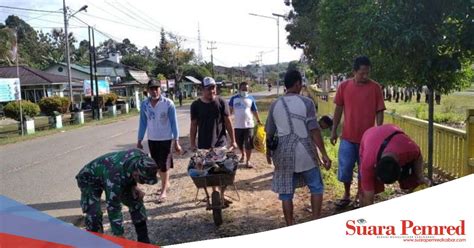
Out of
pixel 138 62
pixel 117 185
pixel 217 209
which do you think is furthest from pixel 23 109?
pixel 138 62

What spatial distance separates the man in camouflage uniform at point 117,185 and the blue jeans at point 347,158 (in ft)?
5.38

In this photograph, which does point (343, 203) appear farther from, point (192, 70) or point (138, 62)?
point (138, 62)

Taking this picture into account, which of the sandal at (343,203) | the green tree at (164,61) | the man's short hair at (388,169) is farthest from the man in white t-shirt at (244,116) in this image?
the green tree at (164,61)

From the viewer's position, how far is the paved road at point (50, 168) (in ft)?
14.8

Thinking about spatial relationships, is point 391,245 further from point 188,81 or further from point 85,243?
point 188,81

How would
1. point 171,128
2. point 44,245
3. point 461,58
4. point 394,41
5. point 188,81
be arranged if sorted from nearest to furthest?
point 44,245 → point 394,41 → point 461,58 → point 171,128 → point 188,81

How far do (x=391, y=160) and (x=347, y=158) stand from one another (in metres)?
1.43

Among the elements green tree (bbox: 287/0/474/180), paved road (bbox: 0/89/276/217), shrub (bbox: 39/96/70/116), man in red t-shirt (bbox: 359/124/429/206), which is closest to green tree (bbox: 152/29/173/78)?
shrub (bbox: 39/96/70/116)

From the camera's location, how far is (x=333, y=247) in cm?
208

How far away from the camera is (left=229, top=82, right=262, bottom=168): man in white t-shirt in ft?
20.2

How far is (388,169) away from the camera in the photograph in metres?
2.01

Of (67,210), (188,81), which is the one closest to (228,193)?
(67,210)

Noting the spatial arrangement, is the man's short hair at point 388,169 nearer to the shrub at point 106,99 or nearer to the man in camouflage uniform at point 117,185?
the man in camouflage uniform at point 117,185

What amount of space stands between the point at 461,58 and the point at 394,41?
601 mm
